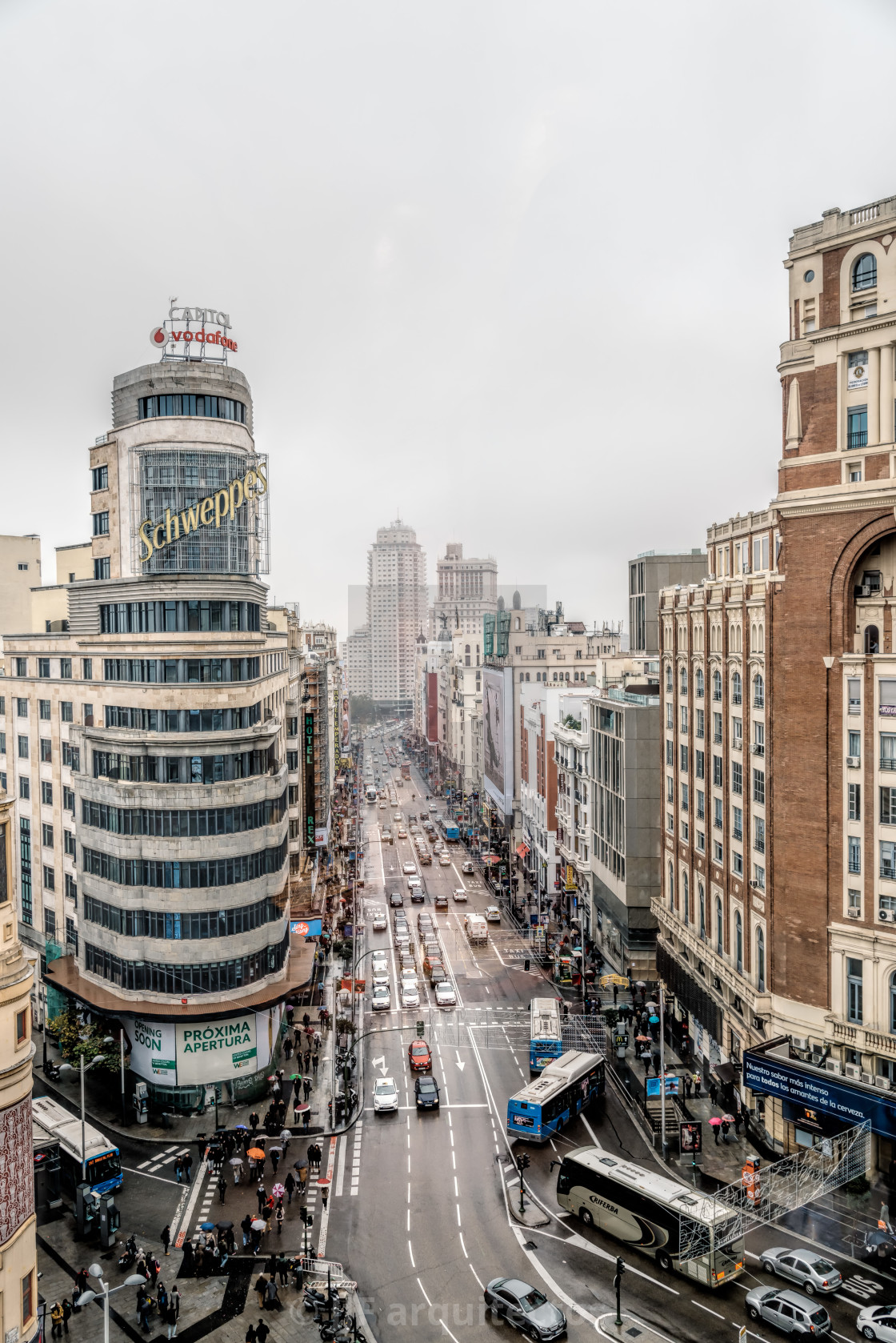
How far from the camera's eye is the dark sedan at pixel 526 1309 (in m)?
36.6

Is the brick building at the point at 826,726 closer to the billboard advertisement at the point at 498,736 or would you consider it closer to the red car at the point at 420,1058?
the red car at the point at 420,1058

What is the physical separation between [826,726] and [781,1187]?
2188 cm

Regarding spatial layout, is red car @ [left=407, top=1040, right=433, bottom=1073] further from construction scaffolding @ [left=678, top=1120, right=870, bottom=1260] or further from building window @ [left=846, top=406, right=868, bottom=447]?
building window @ [left=846, top=406, right=868, bottom=447]

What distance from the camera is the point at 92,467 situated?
66062mm

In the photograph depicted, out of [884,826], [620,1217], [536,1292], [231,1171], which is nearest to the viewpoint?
[536,1292]

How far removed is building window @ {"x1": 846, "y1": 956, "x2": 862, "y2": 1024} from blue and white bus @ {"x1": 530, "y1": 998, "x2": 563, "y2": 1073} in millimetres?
19190

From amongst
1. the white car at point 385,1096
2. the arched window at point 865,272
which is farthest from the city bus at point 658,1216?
the arched window at point 865,272

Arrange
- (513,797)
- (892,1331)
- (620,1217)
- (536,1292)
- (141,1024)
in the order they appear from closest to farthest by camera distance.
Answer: (892,1331) < (536,1292) < (620,1217) < (141,1024) < (513,797)

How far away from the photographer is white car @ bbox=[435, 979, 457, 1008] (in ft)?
255

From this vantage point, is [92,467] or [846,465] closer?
[846,465]

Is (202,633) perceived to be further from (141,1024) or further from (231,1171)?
(231,1171)

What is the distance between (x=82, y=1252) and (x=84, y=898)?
78.1 feet

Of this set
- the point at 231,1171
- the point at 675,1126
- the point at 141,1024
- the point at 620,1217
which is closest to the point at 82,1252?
the point at 231,1171

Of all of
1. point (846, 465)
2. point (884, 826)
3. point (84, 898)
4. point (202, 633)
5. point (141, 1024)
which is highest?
point (846, 465)
